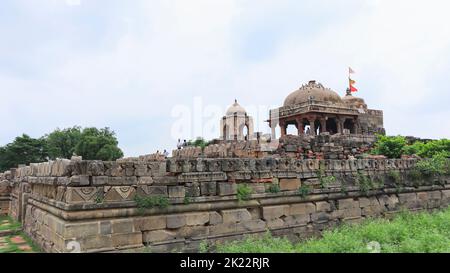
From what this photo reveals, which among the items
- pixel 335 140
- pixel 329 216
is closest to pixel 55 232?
pixel 329 216

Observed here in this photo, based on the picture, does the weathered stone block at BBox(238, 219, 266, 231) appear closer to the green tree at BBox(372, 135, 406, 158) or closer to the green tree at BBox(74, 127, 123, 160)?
the green tree at BBox(372, 135, 406, 158)

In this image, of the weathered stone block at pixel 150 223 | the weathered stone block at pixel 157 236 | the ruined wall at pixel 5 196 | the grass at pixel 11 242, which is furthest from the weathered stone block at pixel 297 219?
the ruined wall at pixel 5 196

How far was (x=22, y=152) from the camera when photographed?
119ft

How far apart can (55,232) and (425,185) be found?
375 inches

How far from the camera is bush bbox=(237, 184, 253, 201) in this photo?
264 inches

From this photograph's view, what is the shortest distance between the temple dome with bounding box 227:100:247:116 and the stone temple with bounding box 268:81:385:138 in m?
2.15

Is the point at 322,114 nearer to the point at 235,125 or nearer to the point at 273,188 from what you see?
the point at 235,125

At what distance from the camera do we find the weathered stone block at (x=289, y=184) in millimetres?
7398

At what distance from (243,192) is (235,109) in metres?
19.7

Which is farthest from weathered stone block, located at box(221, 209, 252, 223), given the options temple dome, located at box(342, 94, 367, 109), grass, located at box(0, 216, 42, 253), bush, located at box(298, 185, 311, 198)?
temple dome, located at box(342, 94, 367, 109)

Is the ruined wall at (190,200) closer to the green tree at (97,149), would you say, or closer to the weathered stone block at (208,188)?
the weathered stone block at (208,188)

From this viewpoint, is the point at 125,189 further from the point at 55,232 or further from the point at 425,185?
the point at 425,185

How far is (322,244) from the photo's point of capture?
20.4 ft

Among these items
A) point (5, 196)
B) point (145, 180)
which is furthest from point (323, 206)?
point (5, 196)
